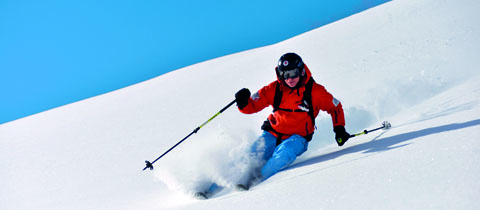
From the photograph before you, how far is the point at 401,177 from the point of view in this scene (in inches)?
95.9

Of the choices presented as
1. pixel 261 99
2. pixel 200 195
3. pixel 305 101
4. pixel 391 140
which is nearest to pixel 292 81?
pixel 305 101

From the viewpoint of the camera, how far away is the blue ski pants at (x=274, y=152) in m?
3.92

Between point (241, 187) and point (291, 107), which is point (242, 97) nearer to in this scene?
point (291, 107)

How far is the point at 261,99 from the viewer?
4.71m

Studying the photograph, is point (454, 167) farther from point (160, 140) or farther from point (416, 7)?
point (416, 7)

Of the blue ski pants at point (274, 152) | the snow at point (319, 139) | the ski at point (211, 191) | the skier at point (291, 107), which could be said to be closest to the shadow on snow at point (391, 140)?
the snow at point (319, 139)

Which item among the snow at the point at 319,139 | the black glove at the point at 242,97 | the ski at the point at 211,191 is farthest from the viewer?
the black glove at the point at 242,97

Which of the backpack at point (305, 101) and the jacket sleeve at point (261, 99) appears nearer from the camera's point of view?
the backpack at point (305, 101)

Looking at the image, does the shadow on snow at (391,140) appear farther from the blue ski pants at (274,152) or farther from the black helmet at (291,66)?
the black helmet at (291,66)

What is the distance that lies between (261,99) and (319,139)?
144 centimetres

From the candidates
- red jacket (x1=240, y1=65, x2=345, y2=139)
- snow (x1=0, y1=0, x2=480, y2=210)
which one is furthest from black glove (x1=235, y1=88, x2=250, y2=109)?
snow (x1=0, y1=0, x2=480, y2=210)

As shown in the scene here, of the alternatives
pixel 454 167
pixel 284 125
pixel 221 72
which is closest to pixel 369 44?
pixel 221 72

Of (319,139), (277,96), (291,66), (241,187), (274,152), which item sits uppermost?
(291,66)

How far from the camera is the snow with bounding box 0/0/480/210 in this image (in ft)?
8.32
